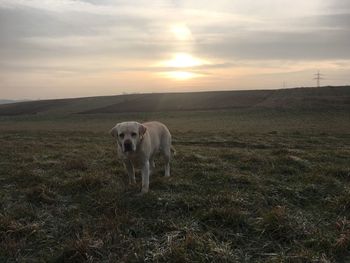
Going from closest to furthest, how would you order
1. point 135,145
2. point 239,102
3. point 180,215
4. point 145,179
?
point 180,215 < point 135,145 < point 145,179 < point 239,102

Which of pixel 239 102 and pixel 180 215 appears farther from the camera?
pixel 239 102

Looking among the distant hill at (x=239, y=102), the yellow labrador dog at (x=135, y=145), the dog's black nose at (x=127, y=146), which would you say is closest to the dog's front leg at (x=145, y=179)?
the yellow labrador dog at (x=135, y=145)

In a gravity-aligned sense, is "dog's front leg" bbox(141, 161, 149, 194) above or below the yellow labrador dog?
below

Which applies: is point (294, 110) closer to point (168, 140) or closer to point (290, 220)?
point (168, 140)

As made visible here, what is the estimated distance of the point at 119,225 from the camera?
669 cm

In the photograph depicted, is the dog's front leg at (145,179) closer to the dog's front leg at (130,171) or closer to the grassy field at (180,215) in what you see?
the grassy field at (180,215)

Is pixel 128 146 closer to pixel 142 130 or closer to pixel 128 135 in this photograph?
pixel 128 135

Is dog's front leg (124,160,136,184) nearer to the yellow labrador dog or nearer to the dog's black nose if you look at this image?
the yellow labrador dog

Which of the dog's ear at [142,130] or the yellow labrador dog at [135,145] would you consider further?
the dog's ear at [142,130]

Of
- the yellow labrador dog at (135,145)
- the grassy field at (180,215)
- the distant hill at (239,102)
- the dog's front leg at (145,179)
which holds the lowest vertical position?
the distant hill at (239,102)

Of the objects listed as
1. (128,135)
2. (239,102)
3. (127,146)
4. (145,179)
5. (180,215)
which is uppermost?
(128,135)

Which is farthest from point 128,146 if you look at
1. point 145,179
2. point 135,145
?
point 145,179

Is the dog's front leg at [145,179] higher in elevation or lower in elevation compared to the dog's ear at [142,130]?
lower

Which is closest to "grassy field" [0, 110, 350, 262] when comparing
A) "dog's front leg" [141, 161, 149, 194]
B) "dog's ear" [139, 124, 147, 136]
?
"dog's front leg" [141, 161, 149, 194]
